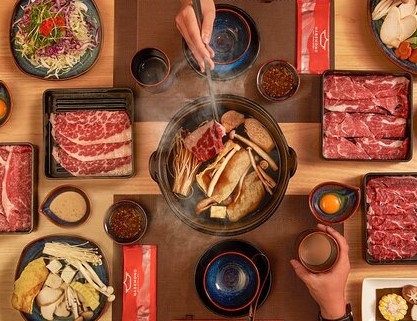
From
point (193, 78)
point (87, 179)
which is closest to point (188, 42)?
point (193, 78)

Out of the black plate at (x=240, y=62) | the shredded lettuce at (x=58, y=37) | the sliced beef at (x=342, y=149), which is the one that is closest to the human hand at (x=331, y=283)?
the sliced beef at (x=342, y=149)

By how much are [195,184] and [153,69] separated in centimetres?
73

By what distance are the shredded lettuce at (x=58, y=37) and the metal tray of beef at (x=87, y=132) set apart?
18 cm

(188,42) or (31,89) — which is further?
(31,89)

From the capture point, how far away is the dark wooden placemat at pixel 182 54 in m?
3.18

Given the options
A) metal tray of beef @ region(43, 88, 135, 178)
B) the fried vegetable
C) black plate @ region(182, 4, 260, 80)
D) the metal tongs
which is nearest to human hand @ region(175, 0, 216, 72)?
the metal tongs

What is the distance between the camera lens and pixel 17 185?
3.19 m

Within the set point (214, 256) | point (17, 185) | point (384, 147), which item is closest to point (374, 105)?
point (384, 147)

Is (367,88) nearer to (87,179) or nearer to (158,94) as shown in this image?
(158,94)

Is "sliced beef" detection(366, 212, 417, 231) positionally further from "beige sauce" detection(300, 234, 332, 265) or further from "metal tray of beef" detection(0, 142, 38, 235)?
"metal tray of beef" detection(0, 142, 38, 235)

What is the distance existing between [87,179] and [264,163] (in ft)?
3.44

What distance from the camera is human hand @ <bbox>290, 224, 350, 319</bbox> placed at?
117 inches

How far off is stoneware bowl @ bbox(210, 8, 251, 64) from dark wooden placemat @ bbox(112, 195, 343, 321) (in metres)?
0.91

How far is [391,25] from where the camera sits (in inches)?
122
